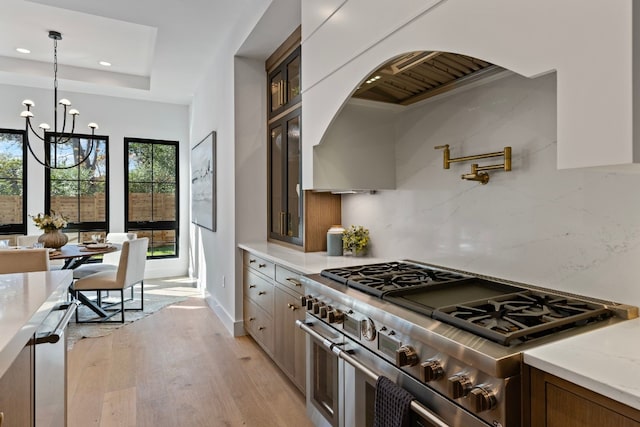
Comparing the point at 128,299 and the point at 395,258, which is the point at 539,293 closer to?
the point at 395,258

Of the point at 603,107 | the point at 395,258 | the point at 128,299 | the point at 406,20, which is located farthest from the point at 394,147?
the point at 128,299

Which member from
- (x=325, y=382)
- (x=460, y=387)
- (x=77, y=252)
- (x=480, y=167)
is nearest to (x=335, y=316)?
(x=325, y=382)

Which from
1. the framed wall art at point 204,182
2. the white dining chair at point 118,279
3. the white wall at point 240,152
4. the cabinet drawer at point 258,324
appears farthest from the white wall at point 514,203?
the white dining chair at point 118,279

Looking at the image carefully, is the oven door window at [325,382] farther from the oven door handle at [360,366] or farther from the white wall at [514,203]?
the white wall at [514,203]

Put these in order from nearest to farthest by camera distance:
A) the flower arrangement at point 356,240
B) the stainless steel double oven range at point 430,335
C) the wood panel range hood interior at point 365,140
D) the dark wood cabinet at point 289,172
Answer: the stainless steel double oven range at point 430,335, the wood panel range hood interior at point 365,140, the flower arrangement at point 356,240, the dark wood cabinet at point 289,172

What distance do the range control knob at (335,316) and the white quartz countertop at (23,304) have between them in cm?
109

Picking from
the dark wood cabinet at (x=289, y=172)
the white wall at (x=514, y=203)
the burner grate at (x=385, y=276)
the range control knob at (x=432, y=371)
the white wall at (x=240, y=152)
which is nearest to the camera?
the range control knob at (x=432, y=371)

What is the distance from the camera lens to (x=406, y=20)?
1.53 meters

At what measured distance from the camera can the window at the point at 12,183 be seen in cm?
529

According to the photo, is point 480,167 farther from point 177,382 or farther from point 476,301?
point 177,382

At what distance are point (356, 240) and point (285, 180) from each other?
1.10m

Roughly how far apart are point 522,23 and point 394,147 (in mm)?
1389

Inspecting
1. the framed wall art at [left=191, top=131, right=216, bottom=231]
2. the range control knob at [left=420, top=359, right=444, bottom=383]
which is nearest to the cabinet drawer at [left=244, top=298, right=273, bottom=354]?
the framed wall art at [left=191, top=131, right=216, bottom=231]

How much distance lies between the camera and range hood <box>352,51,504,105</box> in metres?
1.70
